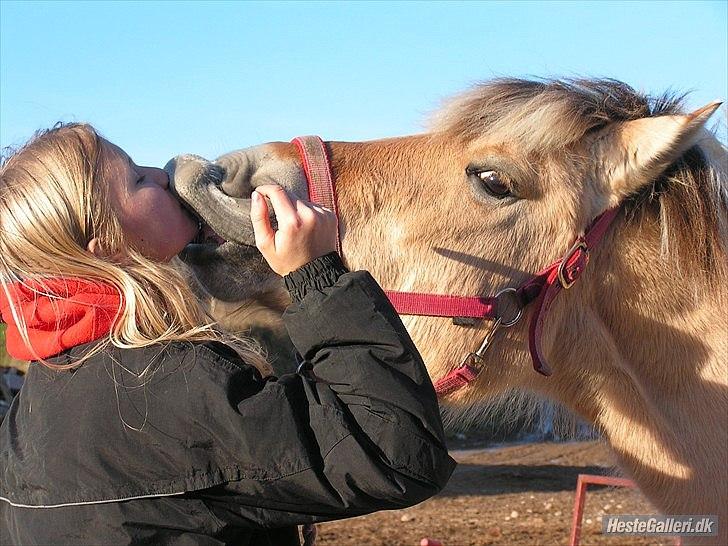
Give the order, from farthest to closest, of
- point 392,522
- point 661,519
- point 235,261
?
point 392,522 < point 661,519 < point 235,261

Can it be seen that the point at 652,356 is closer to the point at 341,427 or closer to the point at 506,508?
the point at 341,427

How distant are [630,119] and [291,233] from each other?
4.41 ft

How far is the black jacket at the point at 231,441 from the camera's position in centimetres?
139

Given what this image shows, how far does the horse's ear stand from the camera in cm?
213

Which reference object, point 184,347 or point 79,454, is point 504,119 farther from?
point 79,454

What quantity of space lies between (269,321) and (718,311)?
146 cm

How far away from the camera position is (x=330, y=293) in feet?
4.90

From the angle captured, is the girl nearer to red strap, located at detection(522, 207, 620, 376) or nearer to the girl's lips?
the girl's lips

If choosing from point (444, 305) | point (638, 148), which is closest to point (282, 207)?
point (444, 305)

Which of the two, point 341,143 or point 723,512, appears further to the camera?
point 341,143

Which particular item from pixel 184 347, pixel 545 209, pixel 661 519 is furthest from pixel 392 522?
pixel 184 347

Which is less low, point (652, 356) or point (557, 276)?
point (557, 276)

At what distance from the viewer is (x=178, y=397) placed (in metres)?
1.43

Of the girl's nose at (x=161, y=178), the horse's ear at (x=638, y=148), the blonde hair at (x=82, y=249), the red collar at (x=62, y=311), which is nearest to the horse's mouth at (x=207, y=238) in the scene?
the girl's nose at (x=161, y=178)
